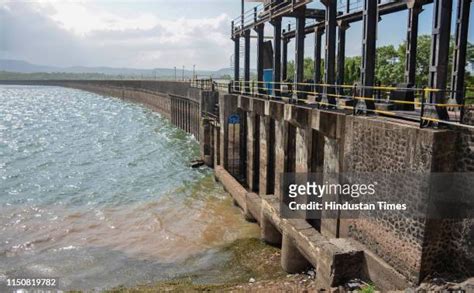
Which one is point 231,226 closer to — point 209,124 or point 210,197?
point 210,197

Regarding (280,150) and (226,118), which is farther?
(226,118)

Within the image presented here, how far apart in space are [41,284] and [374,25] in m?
13.3

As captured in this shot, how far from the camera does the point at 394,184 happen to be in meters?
9.98

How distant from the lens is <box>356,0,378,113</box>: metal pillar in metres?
12.3

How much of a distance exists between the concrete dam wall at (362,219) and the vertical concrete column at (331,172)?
1.2 inches

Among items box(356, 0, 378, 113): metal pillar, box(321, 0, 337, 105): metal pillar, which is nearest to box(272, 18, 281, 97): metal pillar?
box(321, 0, 337, 105): metal pillar

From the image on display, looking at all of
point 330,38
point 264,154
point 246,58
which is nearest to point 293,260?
point 264,154

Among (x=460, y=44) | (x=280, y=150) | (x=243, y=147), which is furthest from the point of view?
(x=243, y=147)

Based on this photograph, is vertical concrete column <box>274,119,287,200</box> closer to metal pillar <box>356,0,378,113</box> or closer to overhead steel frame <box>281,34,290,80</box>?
metal pillar <box>356,0,378,113</box>

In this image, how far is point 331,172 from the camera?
12789 millimetres

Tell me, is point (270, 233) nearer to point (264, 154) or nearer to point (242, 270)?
point (242, 270)

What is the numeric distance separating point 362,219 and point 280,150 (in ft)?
20.1

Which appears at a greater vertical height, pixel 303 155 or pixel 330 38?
pixel 330 38

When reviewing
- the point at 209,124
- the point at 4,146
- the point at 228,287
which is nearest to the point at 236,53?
the point at 209,124
